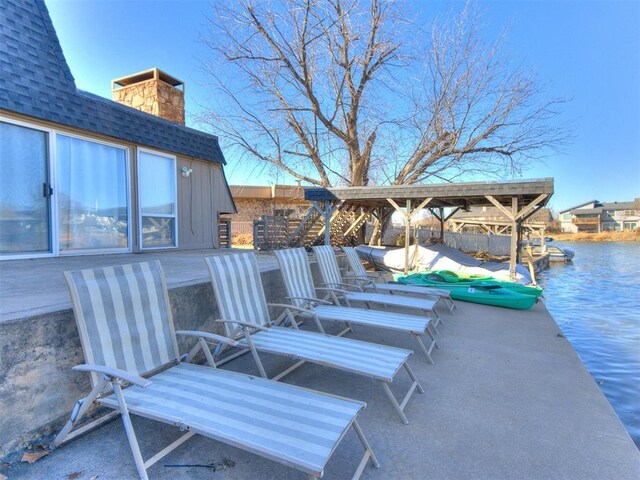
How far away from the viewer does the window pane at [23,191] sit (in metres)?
4.59

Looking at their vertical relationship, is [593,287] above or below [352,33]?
below

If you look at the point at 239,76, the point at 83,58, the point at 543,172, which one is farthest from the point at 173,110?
the point at 543,172

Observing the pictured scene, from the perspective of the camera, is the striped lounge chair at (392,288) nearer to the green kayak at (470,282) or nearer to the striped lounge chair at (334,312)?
the green kayak at (470,282)

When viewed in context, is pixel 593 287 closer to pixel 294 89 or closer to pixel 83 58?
pixel 294 89

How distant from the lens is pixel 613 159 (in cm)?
2739

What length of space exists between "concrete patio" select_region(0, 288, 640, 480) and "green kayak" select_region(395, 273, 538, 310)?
7.62ft

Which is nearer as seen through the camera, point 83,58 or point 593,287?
point 83,58

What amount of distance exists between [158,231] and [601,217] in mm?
68668

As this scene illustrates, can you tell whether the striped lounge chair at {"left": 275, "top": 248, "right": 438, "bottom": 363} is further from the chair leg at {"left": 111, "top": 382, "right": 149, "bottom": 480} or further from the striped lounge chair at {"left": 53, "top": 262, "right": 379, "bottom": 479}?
the chair leg at {"left": 111, "top": 382, "right": 149, "bottom": 480}

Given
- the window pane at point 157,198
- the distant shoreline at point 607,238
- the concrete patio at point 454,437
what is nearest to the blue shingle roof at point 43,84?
the window pane at point 157,198

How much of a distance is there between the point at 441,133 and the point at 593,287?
328 inches

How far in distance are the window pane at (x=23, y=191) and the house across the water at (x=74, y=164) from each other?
0.5 inches

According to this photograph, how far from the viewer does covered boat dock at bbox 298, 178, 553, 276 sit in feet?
26.3

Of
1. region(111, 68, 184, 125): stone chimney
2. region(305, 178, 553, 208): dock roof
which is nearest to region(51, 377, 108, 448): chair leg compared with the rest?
region(305, 178, 553, 208): dock roof
